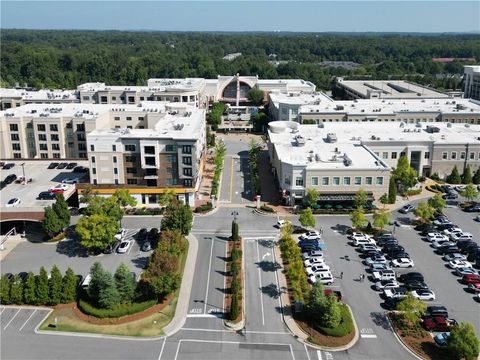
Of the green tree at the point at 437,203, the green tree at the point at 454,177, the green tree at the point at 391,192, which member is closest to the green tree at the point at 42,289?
the green tree at the point at 391,192

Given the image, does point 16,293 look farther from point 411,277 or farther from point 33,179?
point 411,277

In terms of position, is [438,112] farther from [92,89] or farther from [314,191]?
[92,89]

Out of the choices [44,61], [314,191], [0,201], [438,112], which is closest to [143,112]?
[0,201]

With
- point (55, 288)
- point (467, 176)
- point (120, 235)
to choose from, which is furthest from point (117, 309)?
point (467, 176)

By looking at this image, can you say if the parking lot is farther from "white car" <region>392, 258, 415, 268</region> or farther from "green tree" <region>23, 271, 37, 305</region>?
"white car" <region>392, 258, 415, 268</region>

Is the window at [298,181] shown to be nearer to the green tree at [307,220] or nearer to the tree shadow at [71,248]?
the green tree at [307,220]
